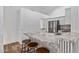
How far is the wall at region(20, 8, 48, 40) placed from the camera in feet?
5.82

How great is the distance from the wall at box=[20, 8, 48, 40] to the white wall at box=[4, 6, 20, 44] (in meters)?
0.08

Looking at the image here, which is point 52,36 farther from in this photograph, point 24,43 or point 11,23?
point 11,23

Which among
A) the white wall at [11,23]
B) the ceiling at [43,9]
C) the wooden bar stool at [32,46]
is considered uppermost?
the ceiling at [43,9]

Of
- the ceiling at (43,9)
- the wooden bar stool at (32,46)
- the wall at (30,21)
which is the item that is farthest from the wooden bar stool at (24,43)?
the ceiling at (43,9)

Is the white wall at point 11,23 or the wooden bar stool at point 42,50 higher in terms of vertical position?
the white wall at point 11,23

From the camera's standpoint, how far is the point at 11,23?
1.77 meters

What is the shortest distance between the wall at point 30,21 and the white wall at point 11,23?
0.08m

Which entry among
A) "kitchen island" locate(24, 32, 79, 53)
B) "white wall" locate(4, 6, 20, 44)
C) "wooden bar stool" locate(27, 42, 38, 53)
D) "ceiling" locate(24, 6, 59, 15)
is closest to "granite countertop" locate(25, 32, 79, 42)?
"kitchen island" locate(24, 32, 79, 53)

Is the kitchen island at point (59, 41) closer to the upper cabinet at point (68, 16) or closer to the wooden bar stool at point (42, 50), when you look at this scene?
the wooden bar stool at point (42, 50)

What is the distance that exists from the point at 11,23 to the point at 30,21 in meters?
0.32

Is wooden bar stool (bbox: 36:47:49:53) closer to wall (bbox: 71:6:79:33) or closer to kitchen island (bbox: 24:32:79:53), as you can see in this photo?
kitchen island (bbox: 24:32:79:53)

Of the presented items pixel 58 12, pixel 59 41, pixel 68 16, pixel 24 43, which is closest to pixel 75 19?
pixel 68 16

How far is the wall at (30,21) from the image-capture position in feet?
5.82
